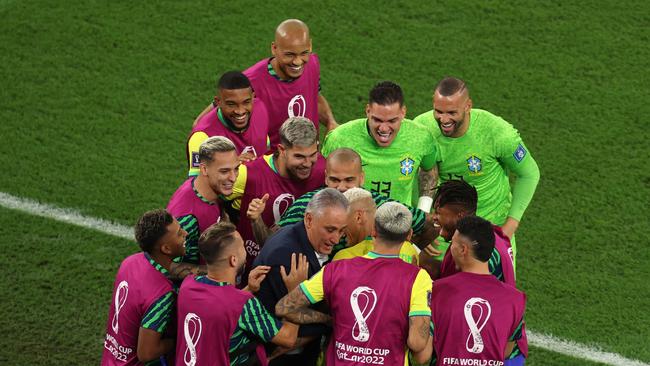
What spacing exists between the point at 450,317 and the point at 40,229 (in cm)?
460

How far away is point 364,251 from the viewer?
18.6ft

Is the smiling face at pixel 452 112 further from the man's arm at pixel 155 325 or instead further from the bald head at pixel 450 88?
the man's arm at pixel 155 325

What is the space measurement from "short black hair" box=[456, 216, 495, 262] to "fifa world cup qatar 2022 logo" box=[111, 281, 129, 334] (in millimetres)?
1714

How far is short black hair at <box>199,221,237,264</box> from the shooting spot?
5.20 m

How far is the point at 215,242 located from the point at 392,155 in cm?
195

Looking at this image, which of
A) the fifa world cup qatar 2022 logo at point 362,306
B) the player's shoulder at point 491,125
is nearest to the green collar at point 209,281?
the fifa world cup qatar 2022 logo at point 362,306

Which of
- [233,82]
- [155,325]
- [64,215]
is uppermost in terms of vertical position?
[233,82]

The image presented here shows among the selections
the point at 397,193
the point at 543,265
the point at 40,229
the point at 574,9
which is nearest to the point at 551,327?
the point at 543,265

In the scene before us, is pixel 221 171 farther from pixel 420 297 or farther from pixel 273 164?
pixel 420 297

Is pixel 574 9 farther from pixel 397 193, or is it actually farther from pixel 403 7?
pixel 397 193

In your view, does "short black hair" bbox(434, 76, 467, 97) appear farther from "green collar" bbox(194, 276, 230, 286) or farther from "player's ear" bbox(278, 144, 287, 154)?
"green collar" bbox(194, 276, 230, 286)

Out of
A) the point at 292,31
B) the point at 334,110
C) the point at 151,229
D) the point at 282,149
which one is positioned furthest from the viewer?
the point at 334,110

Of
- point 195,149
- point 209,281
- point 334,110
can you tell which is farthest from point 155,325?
point 334,110

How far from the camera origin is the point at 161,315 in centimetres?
536
